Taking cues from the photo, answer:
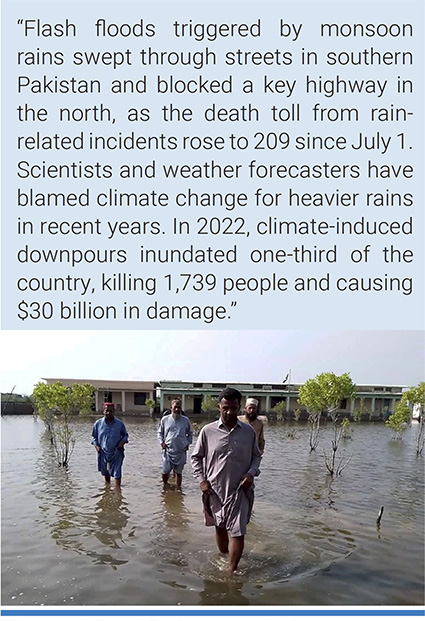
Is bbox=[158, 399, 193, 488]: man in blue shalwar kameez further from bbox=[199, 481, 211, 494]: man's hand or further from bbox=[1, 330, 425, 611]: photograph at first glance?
→ bbox=[199, 481, 211, 494]: man's hand

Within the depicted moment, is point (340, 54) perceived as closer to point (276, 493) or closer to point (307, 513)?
point (307, 513)

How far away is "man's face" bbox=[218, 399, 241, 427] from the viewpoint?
4.13m

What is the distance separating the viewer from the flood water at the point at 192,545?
3.69 meters

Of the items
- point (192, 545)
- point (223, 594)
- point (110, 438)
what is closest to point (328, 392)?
point (110, 438)

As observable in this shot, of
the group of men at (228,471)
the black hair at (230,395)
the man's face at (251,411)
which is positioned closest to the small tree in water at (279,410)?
the man's face at (251,411)

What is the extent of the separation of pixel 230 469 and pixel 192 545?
4.18 ft

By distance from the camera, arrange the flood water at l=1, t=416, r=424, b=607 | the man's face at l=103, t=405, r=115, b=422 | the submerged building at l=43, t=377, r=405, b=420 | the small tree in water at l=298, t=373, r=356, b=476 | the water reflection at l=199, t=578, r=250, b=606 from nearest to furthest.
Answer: the water reflection at l=199, t=578, r=250, b=606, the flood water at l=1, t=416, r=424, b=607, the man's face at l=103, t=405, r=115, b=422, the small tree in water at l=298, t=373, r=356, b=476, the submerged building at l=43, t=377, r=405, b=420

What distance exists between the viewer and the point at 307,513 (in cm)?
656

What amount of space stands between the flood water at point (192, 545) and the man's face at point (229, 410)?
4.29 ft

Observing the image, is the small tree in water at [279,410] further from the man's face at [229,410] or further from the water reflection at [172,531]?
the man's face at [229,410]

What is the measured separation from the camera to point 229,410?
4.14 m

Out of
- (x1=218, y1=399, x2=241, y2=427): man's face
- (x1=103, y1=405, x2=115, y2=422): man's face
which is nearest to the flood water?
(x1=103, y1=405, x2=115, y2=422): man's face

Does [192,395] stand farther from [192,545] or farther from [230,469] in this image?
[230,469]
